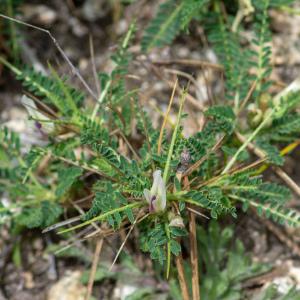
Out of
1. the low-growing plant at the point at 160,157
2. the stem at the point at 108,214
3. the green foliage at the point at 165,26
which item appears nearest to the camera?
the stem at the point at 108,214

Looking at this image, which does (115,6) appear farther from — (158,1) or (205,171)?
(205,171)

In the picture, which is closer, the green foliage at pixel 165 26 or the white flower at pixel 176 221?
the white flower at pixel 176 221

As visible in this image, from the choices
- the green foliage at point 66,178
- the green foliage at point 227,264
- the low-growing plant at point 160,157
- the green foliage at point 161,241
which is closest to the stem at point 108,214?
the low-growing plant at point 160,157

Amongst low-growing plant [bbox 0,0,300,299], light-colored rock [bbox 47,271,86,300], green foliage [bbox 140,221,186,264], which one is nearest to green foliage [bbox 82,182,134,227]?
low-growing plant [bbox 0,0,300,299]

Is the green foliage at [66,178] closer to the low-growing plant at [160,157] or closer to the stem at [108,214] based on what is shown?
the low-growing plant at [160,157]

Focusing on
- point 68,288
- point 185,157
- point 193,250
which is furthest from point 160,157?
point 68,288

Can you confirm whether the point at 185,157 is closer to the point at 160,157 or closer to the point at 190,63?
the point at 160,157

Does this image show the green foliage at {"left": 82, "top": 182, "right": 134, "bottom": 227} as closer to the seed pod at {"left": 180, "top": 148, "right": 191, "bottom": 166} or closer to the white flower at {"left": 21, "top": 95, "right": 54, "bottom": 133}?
the seed pod at {"left": 180, "top": 148, "right": 191, "bottom": 166}

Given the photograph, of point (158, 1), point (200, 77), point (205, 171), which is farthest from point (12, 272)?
point (158, 1)
